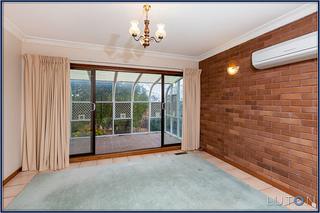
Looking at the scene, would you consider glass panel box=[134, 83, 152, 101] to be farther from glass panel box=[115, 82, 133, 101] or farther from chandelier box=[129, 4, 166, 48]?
chandelier box=[129, 4, 166, 48]

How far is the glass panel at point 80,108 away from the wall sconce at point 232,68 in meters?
2.95

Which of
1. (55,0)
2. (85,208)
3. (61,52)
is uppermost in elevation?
(55,0)

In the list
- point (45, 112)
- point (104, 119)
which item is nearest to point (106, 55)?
point (45, 112)

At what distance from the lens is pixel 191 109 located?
13.0ft

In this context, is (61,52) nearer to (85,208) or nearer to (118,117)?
(85,208)

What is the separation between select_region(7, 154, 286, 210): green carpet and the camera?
1.86 metres

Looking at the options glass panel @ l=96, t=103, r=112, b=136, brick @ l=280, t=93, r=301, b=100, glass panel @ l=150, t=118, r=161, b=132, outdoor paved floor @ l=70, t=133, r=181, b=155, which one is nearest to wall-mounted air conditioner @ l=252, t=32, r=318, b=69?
brick @ l=280, t=93, r=301, b=100

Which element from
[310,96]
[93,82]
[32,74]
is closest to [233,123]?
[310,96]

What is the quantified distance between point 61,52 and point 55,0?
139 cm

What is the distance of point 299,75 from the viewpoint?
2.00 m

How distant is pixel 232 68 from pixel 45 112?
363cm

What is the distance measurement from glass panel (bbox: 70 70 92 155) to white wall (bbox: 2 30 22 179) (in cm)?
90

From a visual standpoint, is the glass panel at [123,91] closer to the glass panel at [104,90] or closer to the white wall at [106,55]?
the glass panel at [104,90]

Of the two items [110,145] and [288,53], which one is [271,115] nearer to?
[288,53]
